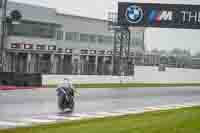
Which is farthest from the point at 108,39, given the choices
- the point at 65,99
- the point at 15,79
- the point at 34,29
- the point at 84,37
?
the point at 65,99

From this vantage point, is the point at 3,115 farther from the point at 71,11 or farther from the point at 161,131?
the point at 71,11

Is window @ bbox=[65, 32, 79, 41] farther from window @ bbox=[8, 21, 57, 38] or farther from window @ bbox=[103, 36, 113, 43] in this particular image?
window @ bbox=[103, 36, 113, 43]

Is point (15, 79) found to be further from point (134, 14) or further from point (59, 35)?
point (59, 35)

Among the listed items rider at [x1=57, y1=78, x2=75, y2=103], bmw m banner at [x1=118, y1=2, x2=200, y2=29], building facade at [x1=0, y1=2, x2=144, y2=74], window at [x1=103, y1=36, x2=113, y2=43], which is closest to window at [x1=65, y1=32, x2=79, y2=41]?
building facade at [x1=0, y1=2, x2=144, y2=74]

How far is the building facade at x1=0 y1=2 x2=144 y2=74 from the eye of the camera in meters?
71.8

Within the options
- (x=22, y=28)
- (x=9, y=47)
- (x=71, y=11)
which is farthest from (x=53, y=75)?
(x=71, y=11)

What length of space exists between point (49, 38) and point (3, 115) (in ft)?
211

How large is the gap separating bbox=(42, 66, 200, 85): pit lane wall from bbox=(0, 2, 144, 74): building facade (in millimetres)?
5706

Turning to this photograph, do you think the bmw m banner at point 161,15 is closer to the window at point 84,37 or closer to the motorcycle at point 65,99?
the motorcycle at point 65,99

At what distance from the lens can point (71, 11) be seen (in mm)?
85875

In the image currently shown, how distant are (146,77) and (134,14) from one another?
9.33 m

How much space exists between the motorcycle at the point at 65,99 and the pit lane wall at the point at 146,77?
21.3m

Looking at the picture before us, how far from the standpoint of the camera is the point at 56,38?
3255 inches

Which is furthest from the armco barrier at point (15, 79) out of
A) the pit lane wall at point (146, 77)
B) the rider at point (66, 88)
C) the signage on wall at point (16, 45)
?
the signage on wall at point (16, 45)
